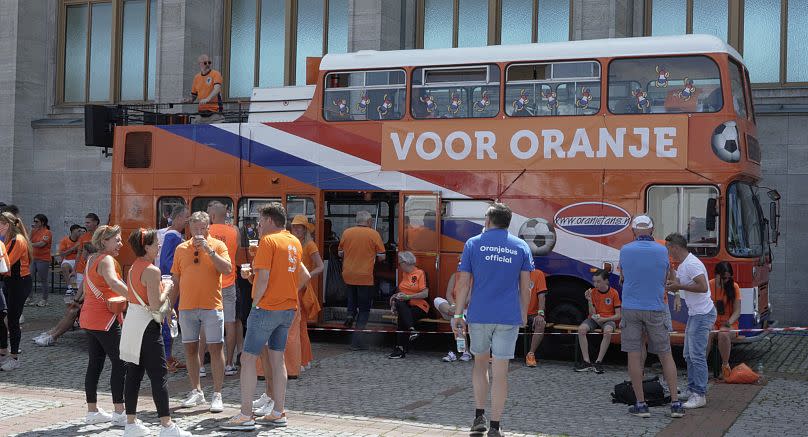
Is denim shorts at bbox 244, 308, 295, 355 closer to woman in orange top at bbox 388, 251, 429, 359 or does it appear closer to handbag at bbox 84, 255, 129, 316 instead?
handbag at bbox 84, 255, 129, 316

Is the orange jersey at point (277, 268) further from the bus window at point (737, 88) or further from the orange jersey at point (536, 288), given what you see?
the bus window at point (737, 88)

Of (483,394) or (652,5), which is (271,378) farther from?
(652,5)

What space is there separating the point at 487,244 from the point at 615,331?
4.48 metres

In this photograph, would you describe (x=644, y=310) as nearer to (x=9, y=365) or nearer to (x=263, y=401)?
(x=263, y=401)

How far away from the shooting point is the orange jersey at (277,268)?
25.3 ft

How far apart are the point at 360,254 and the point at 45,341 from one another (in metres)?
4.46

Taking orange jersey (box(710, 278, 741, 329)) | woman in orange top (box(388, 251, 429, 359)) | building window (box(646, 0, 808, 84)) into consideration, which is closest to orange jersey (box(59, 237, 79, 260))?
woman in orange top (box(388, 251, 429, 359))

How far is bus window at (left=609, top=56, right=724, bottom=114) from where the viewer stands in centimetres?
1135

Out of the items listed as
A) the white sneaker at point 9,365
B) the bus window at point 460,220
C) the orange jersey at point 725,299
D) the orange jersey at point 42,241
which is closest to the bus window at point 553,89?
the bus window at point 460,220

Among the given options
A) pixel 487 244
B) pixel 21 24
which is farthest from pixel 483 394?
pixel 21 24

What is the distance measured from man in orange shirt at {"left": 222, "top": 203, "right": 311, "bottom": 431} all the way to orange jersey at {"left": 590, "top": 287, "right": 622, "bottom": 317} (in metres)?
4.94

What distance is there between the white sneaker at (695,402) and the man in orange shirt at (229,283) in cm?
457

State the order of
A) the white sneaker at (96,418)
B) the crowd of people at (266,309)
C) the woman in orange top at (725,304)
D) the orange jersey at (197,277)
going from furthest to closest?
the woman in orange top at (725,304) < the orange jersey at (197,277) < the white sneaker at (96,418) < the crowd of people at (266,309)

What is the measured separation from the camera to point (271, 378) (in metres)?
8.24
